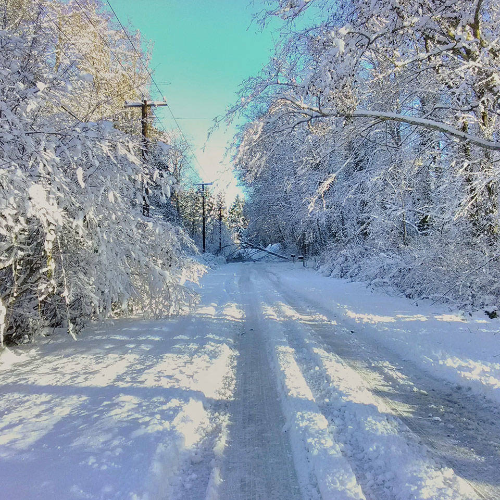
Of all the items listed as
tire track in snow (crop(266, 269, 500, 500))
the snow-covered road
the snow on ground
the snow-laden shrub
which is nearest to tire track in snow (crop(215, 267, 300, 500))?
the snow-covered road

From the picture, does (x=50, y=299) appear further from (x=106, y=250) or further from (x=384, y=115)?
(x=384, y=115)

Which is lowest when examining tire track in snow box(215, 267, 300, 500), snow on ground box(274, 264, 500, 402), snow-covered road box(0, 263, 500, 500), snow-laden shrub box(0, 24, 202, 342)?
tire track in snow box(215, 267, 300, 500)

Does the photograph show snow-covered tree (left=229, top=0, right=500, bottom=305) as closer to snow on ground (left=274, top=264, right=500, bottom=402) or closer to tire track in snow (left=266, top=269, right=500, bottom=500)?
snow on ground (left=274, top=264, right=500, bottom=402)

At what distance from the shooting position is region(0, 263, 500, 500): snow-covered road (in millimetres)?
2621

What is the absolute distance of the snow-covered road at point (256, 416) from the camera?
2.62 m

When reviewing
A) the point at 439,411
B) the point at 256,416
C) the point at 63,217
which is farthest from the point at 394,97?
the point at 63,217

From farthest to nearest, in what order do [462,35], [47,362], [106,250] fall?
[106,250] < [47,362] < [462,35]

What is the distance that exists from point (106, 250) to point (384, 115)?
200 inches

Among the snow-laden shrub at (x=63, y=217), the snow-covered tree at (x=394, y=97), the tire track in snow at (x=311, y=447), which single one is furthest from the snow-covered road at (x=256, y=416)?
the snow-covered tree at (x=394, y=97)

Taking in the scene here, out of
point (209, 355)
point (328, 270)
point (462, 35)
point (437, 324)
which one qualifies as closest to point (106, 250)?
point (209, 355)

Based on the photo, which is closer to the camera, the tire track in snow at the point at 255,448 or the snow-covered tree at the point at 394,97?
the tire track in snow at the point at 255,448

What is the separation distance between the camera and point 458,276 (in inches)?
345

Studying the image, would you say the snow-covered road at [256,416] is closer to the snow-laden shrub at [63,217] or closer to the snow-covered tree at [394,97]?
the snow-laden shrub at [63,217]

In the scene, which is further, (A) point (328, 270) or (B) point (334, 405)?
(A) point (328, 270)
